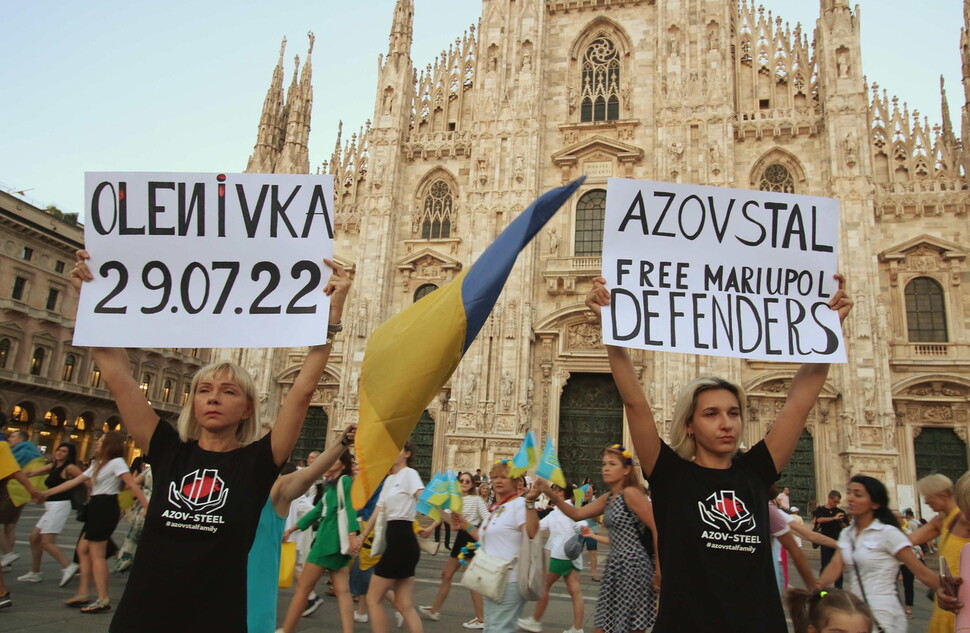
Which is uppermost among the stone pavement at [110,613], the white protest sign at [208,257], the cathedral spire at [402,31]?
the cathedral spire at [402,31]

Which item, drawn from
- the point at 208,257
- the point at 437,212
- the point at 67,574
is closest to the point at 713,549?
the point at 208,257

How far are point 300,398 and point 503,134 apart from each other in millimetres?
21946

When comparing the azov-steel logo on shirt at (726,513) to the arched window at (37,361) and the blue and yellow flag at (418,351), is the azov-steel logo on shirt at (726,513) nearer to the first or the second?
the blue and yellow flag at (418,351)

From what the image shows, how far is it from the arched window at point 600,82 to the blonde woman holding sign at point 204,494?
2312 cm

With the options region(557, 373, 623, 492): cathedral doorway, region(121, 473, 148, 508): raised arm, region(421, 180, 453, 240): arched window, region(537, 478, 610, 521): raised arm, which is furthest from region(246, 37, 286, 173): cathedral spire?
region(537, 478, 610, 521): raised arm

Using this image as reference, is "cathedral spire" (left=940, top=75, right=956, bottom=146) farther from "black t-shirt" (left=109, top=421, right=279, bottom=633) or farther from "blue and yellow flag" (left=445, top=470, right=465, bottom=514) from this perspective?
"black t-shirt" (left=109, top=421, right=279, bottom=633)

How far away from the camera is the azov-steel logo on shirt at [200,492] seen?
7.98 feet

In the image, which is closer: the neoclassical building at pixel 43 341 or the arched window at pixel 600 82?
the arched window at pixel 600 82

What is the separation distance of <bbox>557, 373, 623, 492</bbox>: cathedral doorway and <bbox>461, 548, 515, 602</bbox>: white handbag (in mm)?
16576

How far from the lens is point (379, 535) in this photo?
573 cm

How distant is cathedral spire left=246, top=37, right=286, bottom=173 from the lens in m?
26.4

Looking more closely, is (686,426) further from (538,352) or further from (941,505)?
(538,352)

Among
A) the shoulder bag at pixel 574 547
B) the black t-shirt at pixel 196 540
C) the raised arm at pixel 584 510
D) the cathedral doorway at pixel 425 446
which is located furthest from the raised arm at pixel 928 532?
the cathedral doorway at pixel 425 446

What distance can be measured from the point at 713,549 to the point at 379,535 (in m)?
3.88
